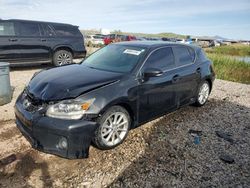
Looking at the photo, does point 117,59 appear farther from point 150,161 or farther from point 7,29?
point 7,29

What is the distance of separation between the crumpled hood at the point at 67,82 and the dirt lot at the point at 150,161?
0.94 metres

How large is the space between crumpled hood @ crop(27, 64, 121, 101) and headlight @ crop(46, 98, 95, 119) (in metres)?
0.10

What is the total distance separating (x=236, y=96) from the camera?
7.95m

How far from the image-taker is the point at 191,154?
4090 mm

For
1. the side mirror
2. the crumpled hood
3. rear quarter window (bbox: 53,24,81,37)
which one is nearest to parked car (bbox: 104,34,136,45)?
rear quarter window (bbox: 53,24,81,37)

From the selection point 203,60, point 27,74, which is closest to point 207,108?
point 203,60

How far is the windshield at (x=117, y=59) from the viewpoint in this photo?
4.43m

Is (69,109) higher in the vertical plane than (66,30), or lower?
lower

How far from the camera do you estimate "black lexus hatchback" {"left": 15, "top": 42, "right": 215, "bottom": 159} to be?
3.40m

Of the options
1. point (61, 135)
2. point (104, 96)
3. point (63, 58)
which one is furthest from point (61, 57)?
point (61, 135)

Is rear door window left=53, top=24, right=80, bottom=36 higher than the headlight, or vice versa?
rear door window left=53, top=24, right=80, bottom=36

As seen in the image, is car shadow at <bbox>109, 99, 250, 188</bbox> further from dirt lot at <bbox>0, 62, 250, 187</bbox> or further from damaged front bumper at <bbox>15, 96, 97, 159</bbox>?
damaged front bumper at <bbox>15, 96, 97, 159</bbox>

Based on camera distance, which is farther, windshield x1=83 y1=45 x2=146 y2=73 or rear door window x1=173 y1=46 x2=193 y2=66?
rear door window x1=173 y1=46 x2=193 y2=66

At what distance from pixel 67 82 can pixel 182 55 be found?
2.69 meters
